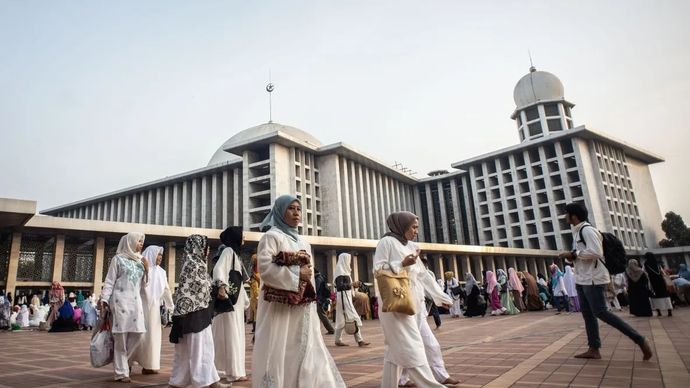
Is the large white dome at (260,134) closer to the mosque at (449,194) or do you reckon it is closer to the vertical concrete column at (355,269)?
the mosque at (449,194)

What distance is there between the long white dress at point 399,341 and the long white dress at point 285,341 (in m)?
0.62

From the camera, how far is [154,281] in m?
5.88

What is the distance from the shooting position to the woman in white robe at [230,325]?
15.2 ft

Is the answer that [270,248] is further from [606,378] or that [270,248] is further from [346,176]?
[346,176]

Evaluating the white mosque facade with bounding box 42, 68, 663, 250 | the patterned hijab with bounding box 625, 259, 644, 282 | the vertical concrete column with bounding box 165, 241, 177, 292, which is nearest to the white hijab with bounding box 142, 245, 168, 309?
the patterned hijab with bounding box 625, 259, 644, 282

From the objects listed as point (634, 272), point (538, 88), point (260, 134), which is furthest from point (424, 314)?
point (538, 88)

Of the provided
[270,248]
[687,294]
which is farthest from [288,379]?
[687,294]

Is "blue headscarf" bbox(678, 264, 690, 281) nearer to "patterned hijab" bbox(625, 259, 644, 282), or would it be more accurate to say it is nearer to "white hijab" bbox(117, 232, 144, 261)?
"patterned hijab" bbox(625, 259, 644, 282)

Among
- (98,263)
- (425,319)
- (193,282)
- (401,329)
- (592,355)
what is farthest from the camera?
(98,263)

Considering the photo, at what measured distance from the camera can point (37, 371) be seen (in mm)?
5426

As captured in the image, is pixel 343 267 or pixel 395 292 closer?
pixel 395 292

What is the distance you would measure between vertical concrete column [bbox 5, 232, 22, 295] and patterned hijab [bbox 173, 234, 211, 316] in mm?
16480

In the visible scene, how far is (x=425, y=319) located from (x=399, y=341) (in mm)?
924

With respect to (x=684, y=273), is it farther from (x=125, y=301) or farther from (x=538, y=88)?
(x=538, y=88)
